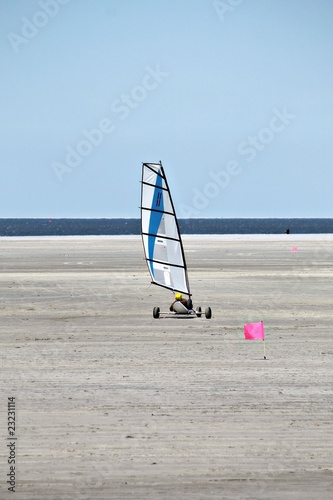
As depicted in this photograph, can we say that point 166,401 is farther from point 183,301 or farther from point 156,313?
point 183,301

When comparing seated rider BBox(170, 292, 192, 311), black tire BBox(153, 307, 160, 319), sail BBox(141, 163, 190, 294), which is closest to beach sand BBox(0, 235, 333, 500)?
black tire BBox(153, 307, 160, 319)

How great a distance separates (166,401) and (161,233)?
10848 mm

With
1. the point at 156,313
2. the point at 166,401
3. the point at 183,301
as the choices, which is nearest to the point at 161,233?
the point at 183,301

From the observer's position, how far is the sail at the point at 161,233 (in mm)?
22906

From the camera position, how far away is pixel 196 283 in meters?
35.2

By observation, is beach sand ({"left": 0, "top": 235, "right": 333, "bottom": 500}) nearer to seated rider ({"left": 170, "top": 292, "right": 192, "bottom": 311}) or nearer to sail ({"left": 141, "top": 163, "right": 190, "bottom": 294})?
seated rider ({"left": 170, "top": 292, "right": 192, "bottom": 311})

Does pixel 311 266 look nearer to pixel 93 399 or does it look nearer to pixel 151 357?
pixel 151 357

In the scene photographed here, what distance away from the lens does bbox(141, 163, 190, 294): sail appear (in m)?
22.9

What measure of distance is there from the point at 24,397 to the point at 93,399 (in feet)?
3.08

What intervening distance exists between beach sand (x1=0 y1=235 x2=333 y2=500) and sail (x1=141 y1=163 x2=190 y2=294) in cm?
102

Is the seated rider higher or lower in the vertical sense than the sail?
lower

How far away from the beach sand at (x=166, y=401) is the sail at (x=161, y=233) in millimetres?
1017

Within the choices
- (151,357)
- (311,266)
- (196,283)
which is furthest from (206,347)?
(311,266)

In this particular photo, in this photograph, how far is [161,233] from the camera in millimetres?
23188
